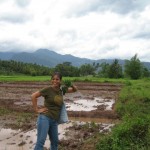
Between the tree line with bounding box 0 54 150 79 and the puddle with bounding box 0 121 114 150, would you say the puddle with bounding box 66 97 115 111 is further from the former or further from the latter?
the tree line with bounding box 0 54 150 79

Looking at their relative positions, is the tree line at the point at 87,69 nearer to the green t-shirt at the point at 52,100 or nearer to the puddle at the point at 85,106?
the puddle at the point at 85,106

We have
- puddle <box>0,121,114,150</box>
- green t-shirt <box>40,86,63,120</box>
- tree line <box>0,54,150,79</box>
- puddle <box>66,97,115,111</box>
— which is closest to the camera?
green t-shirt <box>40,86,63,120</box>

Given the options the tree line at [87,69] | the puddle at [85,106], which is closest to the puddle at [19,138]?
the puddle at [85,106]

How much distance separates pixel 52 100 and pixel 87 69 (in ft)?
328

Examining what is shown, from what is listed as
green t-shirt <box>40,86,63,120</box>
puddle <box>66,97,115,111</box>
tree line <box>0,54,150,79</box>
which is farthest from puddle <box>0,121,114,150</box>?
tree line <box>0,54,150,79</box>

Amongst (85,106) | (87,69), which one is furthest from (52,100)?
(87,69)

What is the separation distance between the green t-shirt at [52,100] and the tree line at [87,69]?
59.4 m

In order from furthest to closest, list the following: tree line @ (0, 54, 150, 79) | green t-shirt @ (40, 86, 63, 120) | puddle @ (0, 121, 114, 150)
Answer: tree line @ (0, 54, 150, 79)
puddle @ (0, 121, 114, 150)
green t-shirt @ (40, 86, 63, 120)

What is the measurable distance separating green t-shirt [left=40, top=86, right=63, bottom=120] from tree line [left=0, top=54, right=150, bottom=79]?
195ft

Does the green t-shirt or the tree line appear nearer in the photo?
Answer: the green t-shirt

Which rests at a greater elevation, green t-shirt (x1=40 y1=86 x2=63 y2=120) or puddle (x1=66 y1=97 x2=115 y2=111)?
green t-shirt (x1=40 y1=86 x2=63 y2=120)

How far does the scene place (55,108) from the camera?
7426mm

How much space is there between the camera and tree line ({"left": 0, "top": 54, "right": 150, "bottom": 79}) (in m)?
67.3

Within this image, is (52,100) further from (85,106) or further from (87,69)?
(87,69)
